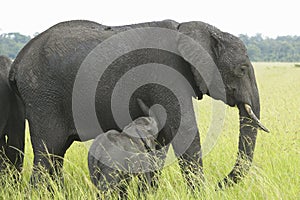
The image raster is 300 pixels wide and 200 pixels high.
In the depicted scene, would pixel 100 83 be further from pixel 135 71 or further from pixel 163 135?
pixel 163 135

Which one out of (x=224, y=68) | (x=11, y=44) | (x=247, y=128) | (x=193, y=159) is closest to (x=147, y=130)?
(x=193, y=159)

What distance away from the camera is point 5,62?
17.6ft

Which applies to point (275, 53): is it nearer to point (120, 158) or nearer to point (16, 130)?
point (16, 130)

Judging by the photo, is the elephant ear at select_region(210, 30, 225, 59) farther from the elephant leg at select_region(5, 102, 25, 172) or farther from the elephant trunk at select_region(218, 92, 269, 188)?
the elephant leg at select_region(5, 102, 25, 172)

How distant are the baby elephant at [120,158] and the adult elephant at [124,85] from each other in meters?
0.45

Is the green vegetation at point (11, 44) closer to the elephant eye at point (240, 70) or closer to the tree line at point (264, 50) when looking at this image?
the tree line at point (264, 50)

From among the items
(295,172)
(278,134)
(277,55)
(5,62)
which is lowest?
(277,55)

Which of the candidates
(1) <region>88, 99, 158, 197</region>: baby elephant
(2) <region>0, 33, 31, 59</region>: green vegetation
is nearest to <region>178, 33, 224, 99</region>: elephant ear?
(1) <region>88, 99, 158, 197</region>: baby elephant

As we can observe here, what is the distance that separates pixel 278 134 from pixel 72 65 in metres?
3.35

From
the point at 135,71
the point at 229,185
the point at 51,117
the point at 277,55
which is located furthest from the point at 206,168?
the point at 277,55

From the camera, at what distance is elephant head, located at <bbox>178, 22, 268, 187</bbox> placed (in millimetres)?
4711

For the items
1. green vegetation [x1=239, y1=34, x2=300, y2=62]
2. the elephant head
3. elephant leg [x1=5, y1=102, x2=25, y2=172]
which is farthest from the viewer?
green vegetation [x1=239, y1=34, x2=300, y2=62]

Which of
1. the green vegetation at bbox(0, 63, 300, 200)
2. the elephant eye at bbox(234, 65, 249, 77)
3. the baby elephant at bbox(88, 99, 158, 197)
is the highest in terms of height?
the elephant eye at bbox(234, 65, 249, 77)

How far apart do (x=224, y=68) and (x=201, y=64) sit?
9.5 inches
